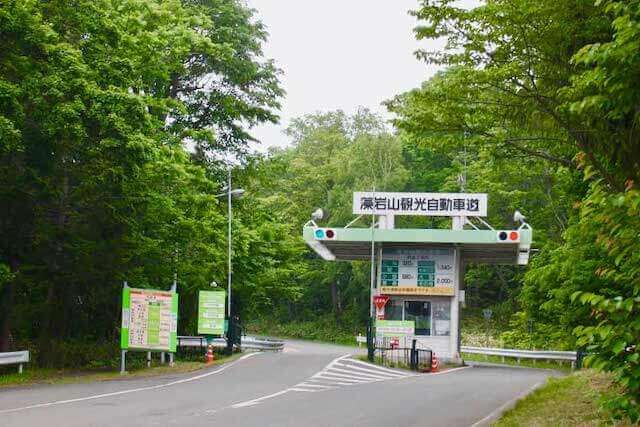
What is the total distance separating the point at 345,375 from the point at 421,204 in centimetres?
1350

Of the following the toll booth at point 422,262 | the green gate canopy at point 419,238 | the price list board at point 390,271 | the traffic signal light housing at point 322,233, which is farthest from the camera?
the price list board at point 390,271

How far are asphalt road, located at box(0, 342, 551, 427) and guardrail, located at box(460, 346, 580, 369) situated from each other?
13.7 meters

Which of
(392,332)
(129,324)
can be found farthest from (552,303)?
(129,324)

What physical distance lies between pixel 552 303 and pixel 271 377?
8.99 metres

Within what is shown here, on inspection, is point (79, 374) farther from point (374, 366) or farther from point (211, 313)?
point (374, 366)

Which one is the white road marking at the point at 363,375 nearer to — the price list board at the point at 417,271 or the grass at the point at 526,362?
the price list board at the point at 417,271

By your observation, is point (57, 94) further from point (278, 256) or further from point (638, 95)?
point (278, 256)

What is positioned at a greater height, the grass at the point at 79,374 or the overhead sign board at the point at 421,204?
the overhead sign board at the point at 421,204

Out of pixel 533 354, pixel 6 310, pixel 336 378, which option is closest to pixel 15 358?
pixel 6 310

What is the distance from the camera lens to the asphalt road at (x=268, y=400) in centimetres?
1341

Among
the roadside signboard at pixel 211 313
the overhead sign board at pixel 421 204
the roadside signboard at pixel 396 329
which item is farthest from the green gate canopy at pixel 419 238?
the roadside signboard at pixel 211 313

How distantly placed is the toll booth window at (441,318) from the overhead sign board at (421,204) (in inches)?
148

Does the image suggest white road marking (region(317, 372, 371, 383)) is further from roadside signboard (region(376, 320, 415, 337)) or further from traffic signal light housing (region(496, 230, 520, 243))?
traffic signal light housing (region(496, 230, 520, 243))

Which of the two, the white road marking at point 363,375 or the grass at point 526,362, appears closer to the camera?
the white road marking at point 363,375
